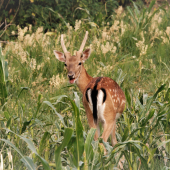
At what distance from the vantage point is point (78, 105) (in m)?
3.35

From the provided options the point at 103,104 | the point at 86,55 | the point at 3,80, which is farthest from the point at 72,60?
the point at 103,104

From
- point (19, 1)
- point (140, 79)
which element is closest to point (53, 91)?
point (140, 79)

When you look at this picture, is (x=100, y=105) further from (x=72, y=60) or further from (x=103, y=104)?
(x=72, y=60)

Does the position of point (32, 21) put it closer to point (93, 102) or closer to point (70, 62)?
point (70, 62)

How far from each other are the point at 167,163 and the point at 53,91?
240 cm

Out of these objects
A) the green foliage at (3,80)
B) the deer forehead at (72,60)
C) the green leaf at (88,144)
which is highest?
the deer forehead at (72,60)

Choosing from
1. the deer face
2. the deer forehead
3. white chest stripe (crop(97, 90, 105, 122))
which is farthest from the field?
the deer forehead

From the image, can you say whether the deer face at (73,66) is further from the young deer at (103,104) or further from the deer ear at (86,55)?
the young deer at (103,104)

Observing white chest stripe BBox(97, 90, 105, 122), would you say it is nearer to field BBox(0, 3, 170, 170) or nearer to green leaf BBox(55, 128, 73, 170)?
field BBox(0, 3, 170, 170)

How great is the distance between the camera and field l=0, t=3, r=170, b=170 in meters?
3.03

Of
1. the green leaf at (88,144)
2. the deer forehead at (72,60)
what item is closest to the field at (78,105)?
the green leaf at (88,144)

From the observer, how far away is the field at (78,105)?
119 inches

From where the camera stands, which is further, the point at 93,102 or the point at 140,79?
the point at 140,79

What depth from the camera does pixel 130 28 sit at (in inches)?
326
